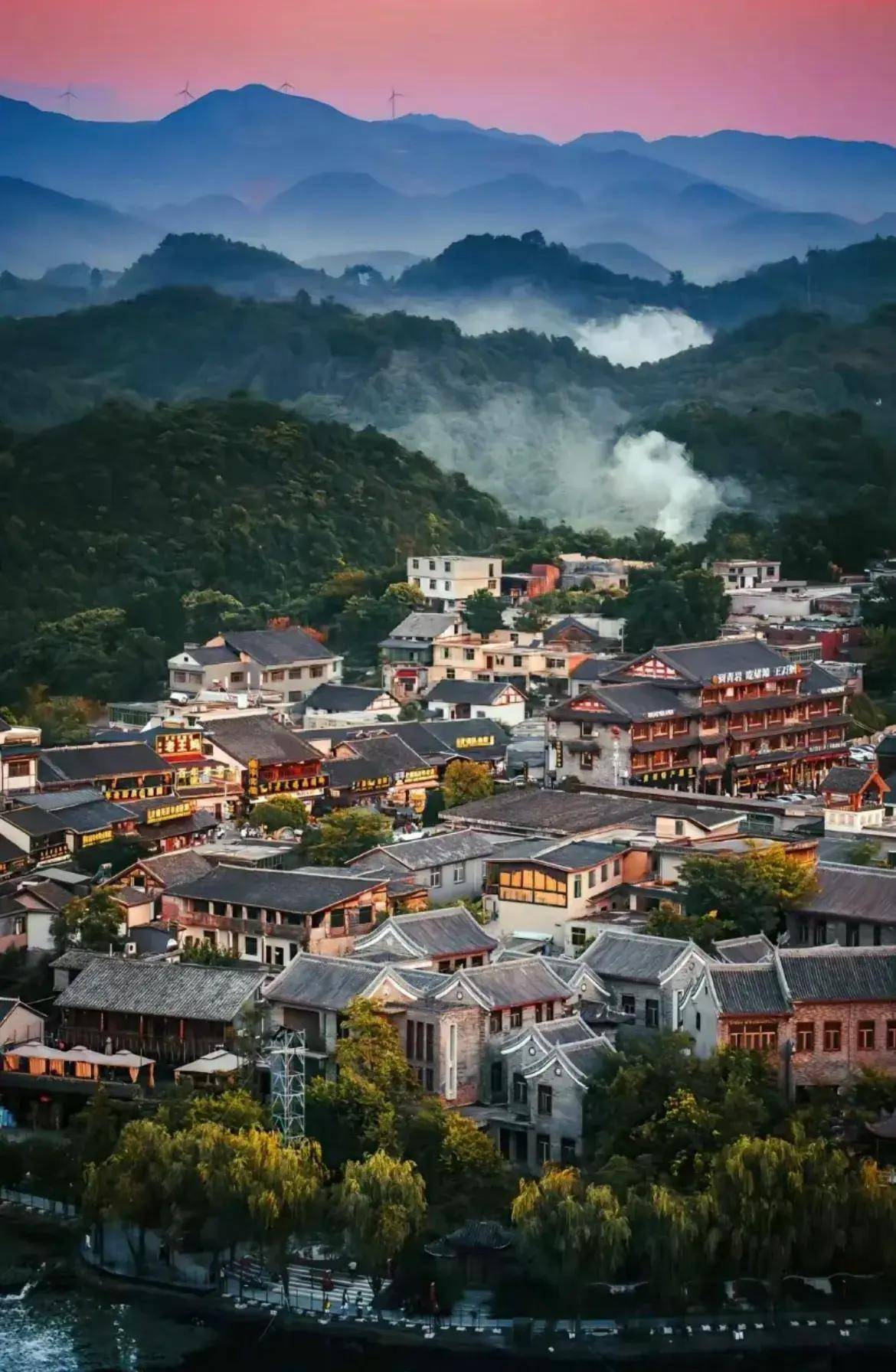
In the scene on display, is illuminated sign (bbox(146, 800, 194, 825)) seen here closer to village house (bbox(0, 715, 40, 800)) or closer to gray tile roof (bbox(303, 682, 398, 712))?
village house (bbox(0, 715, 40, 800))

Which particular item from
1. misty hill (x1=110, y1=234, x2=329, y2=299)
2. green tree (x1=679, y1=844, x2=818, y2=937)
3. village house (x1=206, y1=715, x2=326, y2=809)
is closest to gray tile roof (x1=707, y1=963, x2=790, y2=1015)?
green tree (x1=679, y1=844, x2=818, y2=937)

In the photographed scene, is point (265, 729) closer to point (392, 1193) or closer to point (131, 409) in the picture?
point (392, 1193)

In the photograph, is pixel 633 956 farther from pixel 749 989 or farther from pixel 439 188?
pixel 439 188

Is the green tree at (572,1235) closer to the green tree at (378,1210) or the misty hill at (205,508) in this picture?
the green tree at (378,1210)

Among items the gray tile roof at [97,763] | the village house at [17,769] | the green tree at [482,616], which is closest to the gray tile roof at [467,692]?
the green tree at [482,616]

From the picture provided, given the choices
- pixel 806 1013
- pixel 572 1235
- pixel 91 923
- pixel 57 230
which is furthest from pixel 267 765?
pixel 57 230

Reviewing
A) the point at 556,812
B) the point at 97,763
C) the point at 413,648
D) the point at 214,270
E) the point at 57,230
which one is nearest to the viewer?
the point at 556,812
